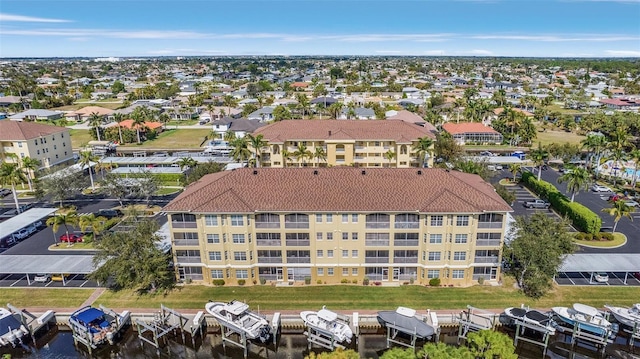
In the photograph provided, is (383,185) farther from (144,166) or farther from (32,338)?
(144,166)

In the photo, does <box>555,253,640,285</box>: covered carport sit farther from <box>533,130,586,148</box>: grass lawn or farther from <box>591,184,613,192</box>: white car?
<box>533,130,586,148</box>: grass lawn

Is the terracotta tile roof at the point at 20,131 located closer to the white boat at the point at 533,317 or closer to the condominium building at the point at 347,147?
the condominium building at the point at 347,147

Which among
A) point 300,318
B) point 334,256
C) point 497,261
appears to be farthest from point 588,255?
point 300,318

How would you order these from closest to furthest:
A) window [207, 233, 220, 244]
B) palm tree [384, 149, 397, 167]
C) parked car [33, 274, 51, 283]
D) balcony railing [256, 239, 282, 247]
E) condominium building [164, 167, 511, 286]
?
condominium building [164, 167, 511, 286] → window [207, 233, 220, 244] → balcony railing [256, 239, 282, 247] → parked car [33, 274, 51, 283] → palm tree [384, 149, 397, 167]

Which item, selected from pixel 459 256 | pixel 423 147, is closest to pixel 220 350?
pixel 459 256

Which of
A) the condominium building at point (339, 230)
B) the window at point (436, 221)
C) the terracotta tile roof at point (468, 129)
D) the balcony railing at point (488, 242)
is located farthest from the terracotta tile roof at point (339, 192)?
the terracotta tile roof at point (468, 129)

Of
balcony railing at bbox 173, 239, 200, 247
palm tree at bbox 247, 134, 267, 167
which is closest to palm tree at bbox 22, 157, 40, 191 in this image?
palm tree at bbox 247, 134, 267, 167

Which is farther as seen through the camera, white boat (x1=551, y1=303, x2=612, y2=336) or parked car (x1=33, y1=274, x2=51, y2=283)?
parked car (x1=33, y1=274, x2=51, y2=283)

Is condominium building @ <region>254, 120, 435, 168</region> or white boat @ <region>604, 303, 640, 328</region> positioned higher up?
condominium building @ <region>254, 120, 435, 168</region>
